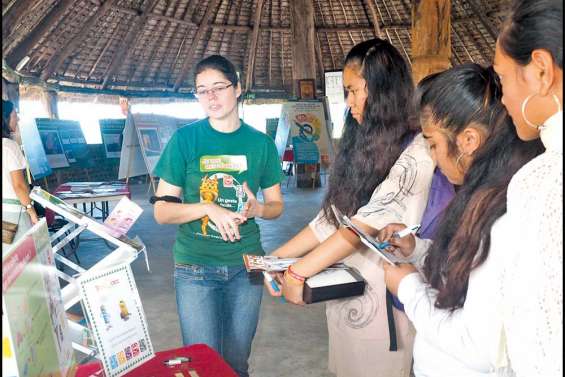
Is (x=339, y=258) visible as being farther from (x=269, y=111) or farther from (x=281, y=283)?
(x=269, y=111)

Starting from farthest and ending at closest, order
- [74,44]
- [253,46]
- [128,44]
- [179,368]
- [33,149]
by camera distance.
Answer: [253,46] → [128,44] → [74,44] → [33,149] → [179,368]

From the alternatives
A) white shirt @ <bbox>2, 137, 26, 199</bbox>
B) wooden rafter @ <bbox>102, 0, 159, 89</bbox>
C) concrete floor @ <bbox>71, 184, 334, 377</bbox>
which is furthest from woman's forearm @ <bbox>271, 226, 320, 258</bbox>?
wooden rafter @ <bbox>102, 0, 159, 89</bbox>

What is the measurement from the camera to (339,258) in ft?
5.27

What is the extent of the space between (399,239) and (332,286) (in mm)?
226

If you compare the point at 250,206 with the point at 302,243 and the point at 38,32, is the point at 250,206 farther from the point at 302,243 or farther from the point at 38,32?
the point at 38,32

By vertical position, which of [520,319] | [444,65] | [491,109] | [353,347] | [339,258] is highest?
[444,65]

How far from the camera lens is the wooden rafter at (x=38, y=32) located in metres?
8.18

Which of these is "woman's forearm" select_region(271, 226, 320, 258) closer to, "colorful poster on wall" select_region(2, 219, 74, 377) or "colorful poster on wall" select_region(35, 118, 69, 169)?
"colorful poster on wall" select_region(2, 219, 74, 377)

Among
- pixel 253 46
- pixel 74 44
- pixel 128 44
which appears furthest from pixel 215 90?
pixel 253 46

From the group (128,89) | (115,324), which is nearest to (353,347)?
(115,324)

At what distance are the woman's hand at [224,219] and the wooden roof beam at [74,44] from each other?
27.1 feet

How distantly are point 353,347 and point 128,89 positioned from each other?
11.6 meters

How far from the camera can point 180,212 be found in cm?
188

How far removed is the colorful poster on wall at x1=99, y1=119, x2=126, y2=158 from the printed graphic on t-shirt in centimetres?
914
